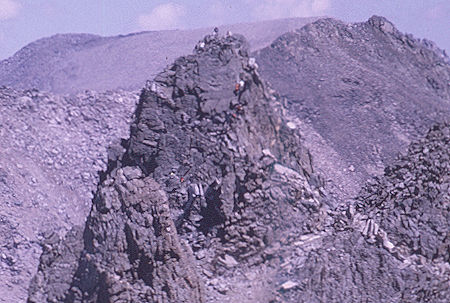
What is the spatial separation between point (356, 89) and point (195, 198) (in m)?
13.3

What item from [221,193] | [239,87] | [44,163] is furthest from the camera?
[44,163]

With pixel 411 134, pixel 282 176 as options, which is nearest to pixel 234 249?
pixel 282 176

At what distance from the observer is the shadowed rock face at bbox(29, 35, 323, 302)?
9.17m

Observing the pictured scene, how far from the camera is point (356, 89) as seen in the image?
22641 mm

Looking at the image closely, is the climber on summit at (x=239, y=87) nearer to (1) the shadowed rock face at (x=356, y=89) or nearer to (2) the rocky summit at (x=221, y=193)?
(2) the rocky summit at (x=221, y=193)

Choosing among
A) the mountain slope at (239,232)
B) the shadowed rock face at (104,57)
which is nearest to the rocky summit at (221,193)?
the mountain slope at (239,232)

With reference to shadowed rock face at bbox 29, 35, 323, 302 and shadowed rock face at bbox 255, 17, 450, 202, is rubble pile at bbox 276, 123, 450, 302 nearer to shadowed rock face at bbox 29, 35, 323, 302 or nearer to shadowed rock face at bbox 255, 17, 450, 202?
shadowed rock face at bbox 29, 35, 323, 302

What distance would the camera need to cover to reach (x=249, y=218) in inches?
413

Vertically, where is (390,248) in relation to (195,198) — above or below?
below

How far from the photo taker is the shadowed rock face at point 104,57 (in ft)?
91.4

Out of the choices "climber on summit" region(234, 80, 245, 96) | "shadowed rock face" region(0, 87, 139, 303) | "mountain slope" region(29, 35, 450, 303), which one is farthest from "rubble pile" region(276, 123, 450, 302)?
"shadowed rock face" region(0, 87, 139, 303)

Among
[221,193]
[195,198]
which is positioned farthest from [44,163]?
[221,193]

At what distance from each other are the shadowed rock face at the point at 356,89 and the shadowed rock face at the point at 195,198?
5.55m

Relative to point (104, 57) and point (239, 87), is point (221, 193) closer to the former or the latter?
point (239, 87)
